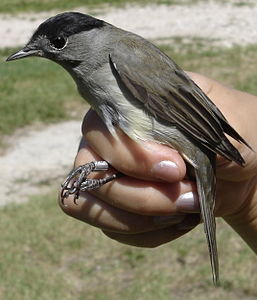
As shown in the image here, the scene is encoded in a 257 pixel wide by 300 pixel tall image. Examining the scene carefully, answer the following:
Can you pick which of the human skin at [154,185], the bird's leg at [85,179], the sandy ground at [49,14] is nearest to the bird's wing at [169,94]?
the human skin at [154,185]

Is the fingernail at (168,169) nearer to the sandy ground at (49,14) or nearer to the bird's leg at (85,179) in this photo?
the bird's leg at (85,179)

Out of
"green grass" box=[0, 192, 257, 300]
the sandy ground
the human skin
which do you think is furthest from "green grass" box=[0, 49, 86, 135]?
the human skin

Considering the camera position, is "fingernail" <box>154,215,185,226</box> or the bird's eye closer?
"fingernail" <box>154,215,185,226</box>

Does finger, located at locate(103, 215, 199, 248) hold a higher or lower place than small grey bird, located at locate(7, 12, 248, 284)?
lower

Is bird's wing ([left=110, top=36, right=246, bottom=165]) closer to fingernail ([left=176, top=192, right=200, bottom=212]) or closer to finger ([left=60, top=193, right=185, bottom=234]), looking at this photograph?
fingernail ([left=176, top=192, right=200, bottom=212])

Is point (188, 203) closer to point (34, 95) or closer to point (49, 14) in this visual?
point (34, 95)

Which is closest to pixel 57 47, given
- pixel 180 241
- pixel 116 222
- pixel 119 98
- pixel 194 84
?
pixel 119 98

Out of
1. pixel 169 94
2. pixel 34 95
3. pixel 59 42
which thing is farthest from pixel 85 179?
pixel 34 95
